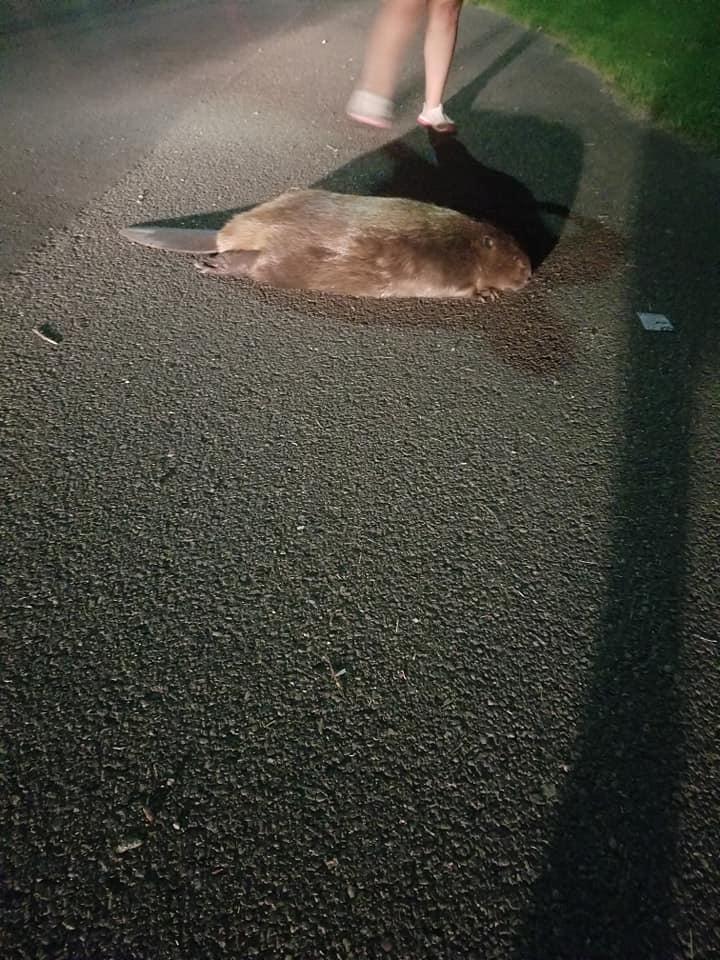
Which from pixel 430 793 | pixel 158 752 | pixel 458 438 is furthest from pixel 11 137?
pixel 430 793

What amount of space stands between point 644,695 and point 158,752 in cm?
148

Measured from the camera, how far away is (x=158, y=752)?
5.52 feet

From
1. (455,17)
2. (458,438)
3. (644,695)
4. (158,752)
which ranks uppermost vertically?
(455,17)

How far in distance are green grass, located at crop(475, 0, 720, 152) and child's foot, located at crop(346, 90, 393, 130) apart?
2985mm

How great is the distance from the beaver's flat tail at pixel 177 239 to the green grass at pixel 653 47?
488 cm

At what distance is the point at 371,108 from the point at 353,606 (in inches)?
191

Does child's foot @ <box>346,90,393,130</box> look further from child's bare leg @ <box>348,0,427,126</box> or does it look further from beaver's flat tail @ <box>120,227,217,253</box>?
beaver's flat tail @ <box>120,227,217,253</box>

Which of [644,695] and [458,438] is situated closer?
[644,695]

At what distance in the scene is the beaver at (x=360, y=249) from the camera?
3299mm

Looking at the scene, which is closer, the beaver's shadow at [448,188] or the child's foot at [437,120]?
the beaver's shadow at [448,188]

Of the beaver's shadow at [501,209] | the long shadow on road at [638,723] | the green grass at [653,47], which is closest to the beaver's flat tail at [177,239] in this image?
the beaver's shadow at [501,209]

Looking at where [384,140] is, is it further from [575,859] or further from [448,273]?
[575,859]

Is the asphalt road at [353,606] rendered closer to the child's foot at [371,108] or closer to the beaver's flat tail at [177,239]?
the beaver's flat tail at [177,239]

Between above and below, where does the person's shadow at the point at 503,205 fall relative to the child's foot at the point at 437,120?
below
